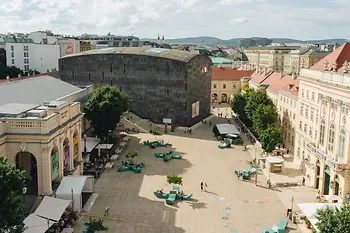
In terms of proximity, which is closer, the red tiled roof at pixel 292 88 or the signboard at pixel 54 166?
the signboard at pixel 54 166

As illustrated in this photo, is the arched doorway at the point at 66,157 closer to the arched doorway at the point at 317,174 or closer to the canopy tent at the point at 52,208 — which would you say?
the canopy tent at the point at 52,208

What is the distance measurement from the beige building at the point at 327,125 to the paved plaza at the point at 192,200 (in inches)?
187

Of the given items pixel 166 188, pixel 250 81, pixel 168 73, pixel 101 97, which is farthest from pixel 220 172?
pixel 250 81

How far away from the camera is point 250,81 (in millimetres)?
103000

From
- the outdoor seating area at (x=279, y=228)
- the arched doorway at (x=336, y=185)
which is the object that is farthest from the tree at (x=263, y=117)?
the outdoor seating area at (x=279, y=228)

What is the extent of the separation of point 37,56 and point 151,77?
69.9 m

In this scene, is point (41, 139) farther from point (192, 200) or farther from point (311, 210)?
point (311, 210)

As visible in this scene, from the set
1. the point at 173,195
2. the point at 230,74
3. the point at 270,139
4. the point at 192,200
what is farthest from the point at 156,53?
the point at 192,200

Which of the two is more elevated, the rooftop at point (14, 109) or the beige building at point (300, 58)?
the beige building at point (300, 58)

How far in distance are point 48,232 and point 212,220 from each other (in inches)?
598

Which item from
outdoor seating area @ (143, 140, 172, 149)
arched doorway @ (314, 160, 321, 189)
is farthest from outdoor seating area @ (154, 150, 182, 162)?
arched doorway @ (314, 160, 321, 189)

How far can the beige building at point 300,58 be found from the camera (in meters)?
141

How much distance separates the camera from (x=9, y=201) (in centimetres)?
2519

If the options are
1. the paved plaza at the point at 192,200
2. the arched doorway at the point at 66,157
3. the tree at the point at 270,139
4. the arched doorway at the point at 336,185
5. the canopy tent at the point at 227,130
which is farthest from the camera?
the canopy tent at the point at 227,130
